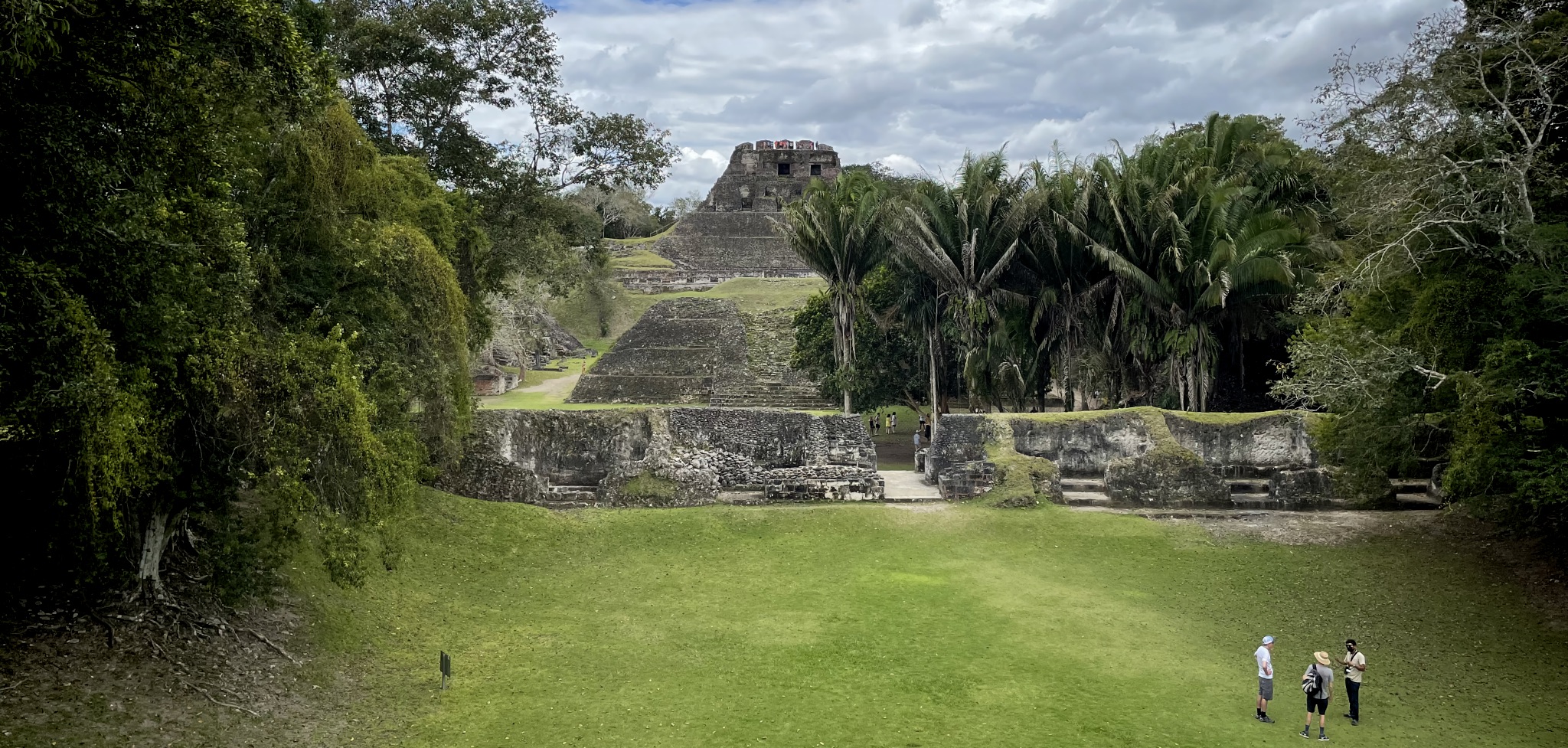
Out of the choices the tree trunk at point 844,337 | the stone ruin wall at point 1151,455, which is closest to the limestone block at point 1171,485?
the stone ruin wall at point 1151,455

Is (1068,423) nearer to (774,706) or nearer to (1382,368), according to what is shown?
(1382,368)

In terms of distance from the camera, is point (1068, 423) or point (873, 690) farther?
point (1068, 423)

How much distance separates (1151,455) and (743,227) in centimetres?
3293

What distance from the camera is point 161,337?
22.6 ft

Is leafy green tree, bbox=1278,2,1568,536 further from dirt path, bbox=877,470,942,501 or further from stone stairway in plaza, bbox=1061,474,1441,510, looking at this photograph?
dirt path, bbox=877,470,942,501

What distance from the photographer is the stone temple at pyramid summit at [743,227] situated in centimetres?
4228

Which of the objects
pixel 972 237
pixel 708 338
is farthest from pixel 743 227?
pixel 972 237

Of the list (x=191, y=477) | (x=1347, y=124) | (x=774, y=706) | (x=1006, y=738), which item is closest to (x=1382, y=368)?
(x=1347, y=124)

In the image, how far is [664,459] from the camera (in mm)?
16719

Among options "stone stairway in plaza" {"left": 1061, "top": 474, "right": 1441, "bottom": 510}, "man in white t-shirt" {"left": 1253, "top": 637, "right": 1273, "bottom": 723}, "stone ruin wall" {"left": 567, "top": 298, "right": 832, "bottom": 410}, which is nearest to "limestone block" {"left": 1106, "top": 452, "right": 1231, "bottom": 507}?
"stone stairway in plaza" {"left": 1061, "top": 474, "right": 1441, "bottom": 510}

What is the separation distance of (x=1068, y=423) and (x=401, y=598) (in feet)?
36.8

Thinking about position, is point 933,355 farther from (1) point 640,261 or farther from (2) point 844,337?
(1) point 640,261

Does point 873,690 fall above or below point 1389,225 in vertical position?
below

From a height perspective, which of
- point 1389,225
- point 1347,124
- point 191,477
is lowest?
point 191,477
